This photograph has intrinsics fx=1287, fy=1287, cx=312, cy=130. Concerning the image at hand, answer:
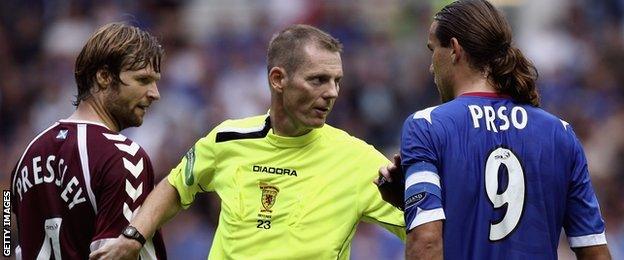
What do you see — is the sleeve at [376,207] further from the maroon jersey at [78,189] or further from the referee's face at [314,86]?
the maroon jersey at [78,189]

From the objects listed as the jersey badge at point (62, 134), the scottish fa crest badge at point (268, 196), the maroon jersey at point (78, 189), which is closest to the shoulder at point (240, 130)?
the scottish fa crest badge at point (268, 196)

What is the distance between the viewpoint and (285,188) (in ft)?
19.9

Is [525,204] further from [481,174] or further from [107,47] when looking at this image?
[107,47]

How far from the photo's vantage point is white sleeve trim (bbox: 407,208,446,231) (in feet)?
16.8

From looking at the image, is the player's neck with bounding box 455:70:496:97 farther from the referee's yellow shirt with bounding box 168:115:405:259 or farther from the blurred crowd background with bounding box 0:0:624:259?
the blurred crowd background with bounding box 0:0:624:259

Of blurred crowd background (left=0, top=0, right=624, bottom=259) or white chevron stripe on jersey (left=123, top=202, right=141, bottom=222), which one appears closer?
white chevron stripe on jersey (left=123, top=202, right=141, bottom=222)

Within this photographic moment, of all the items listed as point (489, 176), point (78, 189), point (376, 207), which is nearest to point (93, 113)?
point (78, 189)

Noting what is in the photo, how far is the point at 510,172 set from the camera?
5.26 meters

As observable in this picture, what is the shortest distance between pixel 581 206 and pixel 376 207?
3.35ft

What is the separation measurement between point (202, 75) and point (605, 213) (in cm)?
439

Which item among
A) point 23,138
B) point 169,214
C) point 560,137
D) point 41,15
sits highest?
point 560,137

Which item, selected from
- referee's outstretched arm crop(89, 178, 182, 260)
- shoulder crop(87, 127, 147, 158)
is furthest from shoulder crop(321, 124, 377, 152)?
shoulder crop(87, 127, 147, 158)

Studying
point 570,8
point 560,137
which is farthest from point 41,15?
point 560,137

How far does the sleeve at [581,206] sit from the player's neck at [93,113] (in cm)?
222
